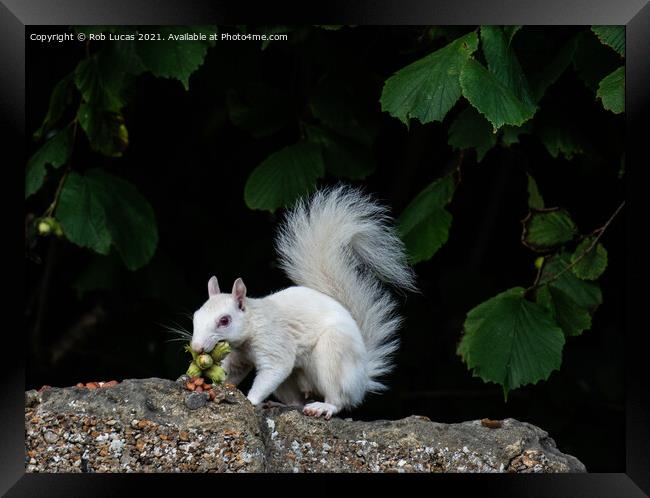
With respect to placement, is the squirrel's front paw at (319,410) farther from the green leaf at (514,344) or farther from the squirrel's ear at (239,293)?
the green leaf at (514,344)

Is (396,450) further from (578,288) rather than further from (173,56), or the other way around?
(173,56)

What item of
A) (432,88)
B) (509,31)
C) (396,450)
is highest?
(509,31)

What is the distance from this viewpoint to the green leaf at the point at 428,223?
2.26 metres

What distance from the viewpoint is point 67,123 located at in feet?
8.13

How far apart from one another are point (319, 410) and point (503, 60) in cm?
74

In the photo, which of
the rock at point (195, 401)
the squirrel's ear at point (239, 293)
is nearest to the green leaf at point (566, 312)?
the squirrel's ear at point (239, 293)

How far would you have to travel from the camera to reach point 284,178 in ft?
7.66

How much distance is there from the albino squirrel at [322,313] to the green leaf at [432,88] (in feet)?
0.75

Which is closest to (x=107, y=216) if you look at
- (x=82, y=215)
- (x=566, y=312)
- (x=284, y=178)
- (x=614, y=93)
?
(x=82, y=215)

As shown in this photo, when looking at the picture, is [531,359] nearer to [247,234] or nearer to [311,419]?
[311,419]

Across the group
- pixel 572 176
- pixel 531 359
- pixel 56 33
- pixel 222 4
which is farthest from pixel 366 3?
pixel 572 176

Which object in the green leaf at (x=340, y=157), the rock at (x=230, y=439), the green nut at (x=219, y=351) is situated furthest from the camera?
the green leaf at (x=340, y=157)

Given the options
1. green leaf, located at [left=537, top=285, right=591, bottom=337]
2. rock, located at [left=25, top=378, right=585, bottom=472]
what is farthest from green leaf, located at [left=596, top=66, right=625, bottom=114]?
rock, located at [left=25, top=378, right=585, bottom=472]

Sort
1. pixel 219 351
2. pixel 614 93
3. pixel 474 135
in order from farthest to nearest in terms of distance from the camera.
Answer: pixel 474 135 → pixel 614 93 → pixel 219 351
